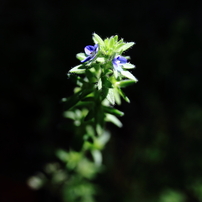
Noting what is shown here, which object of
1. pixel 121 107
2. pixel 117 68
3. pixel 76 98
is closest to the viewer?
pixel 117 68

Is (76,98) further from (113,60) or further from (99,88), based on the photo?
(113,60)

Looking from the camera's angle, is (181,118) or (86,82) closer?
(86,82)

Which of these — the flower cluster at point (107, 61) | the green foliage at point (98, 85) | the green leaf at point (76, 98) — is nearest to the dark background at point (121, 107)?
the green foliage at point (98, 85)

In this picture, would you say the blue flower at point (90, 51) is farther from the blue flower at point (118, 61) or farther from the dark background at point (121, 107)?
the dark background at point (121, 107)

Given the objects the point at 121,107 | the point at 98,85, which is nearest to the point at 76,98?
the point at 98,85

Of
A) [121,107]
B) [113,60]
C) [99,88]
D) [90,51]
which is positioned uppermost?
[121,107]

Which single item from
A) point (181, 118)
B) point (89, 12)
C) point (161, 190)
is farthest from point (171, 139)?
point (89, 12)

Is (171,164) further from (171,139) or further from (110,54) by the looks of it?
(110,54)

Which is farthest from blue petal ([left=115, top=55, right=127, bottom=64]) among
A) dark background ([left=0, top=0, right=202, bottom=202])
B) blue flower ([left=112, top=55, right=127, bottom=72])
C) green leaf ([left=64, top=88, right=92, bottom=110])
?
dark background ([left=0, top=0, right=202, bottom=202])
